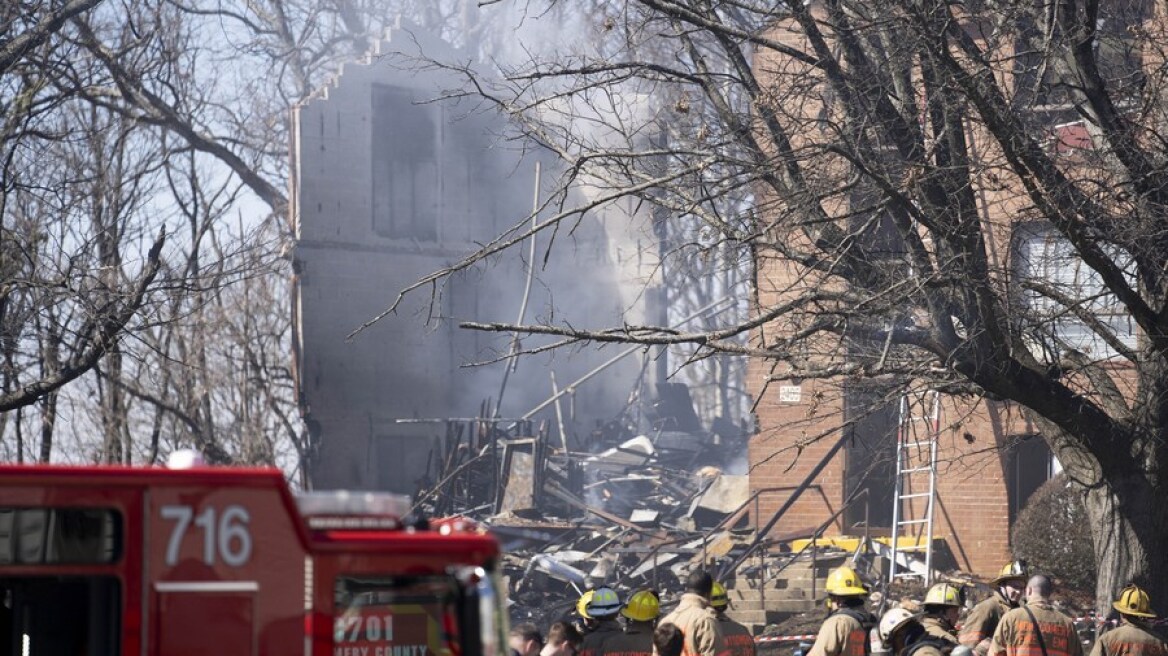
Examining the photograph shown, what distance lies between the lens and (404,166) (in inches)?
1361

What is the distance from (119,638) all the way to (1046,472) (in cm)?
1752

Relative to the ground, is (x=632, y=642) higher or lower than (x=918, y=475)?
lower

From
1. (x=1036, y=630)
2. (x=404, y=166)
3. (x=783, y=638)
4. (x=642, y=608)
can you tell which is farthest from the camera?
(x=404, y=166)

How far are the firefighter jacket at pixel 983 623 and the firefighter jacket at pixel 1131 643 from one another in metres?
0.79

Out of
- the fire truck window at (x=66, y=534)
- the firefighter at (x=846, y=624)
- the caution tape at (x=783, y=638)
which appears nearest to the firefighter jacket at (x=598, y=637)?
the firefighter at (x=846, y=624)

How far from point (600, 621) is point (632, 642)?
0.84 ft

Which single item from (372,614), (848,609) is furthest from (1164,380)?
(372,614)

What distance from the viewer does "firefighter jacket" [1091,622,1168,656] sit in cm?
908

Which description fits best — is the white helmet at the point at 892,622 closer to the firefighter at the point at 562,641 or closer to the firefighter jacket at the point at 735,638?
the firefighter jacket at the point at 735,638

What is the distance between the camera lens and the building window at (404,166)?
112 feet

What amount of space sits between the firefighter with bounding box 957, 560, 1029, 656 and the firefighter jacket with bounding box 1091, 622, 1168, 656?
2.37ft

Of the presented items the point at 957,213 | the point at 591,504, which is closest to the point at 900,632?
the point at 957,213

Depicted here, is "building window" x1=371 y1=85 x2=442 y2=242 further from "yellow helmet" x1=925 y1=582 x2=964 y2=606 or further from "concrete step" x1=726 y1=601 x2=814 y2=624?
"yellow helmet" x1=925 y1=582 x2=964 y2=606

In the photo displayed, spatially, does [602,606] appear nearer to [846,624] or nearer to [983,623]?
[846,624]
